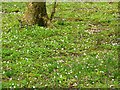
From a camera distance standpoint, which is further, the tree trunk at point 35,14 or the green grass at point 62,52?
the tree trunk at point 35,14

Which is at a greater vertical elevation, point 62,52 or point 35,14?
point 35,14

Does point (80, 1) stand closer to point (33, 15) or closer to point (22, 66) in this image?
point (33, 15)

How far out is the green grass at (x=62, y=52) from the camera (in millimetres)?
12084

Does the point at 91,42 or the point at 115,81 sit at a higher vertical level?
the point at 91,42

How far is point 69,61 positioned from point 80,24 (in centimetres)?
776

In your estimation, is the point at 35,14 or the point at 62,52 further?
the point at 35,14

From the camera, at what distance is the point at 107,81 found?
39.2 feet

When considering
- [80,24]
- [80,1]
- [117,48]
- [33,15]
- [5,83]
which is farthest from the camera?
[80,1]

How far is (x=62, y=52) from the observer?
1560 cm

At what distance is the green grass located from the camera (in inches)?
476

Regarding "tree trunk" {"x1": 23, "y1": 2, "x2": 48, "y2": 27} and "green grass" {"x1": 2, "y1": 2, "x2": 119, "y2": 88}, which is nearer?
"green grass" {"x1": 2, "y1": 2, "x2": 119, "y2": 88}

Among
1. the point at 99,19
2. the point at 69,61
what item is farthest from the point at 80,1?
the point at 69,61

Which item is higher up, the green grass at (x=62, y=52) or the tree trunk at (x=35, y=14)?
the tree trunk at (x=35, y=14)

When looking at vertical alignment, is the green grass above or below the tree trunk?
below
